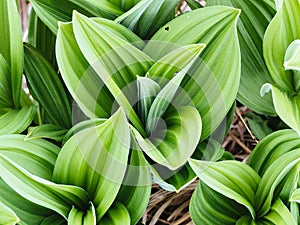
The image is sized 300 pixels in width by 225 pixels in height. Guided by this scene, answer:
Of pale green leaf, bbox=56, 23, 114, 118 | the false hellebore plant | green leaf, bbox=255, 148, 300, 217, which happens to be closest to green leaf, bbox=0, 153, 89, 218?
the false hellebore plant

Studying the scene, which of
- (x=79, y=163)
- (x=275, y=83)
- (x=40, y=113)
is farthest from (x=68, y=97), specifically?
(x=275, y=83)

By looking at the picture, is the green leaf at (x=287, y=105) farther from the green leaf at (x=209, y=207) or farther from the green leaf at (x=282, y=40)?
the green leaf at (x=209, y=207)

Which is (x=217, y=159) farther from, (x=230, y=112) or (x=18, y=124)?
(x=18, y=124)

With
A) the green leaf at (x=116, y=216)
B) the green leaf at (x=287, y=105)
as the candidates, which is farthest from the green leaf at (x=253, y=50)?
the green leaf at (x=116, y=216)

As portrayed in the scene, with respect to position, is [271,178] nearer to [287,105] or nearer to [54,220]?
[287,105]

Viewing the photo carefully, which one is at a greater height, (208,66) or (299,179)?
(208,66)

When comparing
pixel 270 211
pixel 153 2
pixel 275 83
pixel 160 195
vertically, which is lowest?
pixel 160 195

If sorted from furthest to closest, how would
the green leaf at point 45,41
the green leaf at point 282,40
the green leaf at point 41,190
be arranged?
the green leaf at point 45,41
the green leaf at point 282,40
the green leaf at point 41,190

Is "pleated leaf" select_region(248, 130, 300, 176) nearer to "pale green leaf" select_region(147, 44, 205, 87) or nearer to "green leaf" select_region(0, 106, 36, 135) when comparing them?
"pale green leaf" select_region(147, 44, 205, 87)
